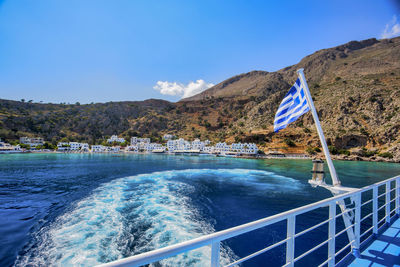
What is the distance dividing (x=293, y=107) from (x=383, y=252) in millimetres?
3008

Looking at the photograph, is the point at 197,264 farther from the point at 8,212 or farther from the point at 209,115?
the point at 209,115

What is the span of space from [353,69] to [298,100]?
101 m

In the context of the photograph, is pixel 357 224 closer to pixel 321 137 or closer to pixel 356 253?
pixel 356 253

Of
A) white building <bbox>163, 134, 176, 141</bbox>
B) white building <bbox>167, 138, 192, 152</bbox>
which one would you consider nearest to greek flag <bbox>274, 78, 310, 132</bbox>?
white building <bbox>167, 138, 192, 152</bbox>

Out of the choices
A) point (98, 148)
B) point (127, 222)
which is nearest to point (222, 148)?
point (98, 148)

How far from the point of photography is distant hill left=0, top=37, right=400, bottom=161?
177ft

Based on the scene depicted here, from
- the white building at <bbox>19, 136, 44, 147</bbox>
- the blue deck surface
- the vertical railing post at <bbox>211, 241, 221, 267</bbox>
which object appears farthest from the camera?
the white building at <bbox>19, 136, 44, 147</bbox>

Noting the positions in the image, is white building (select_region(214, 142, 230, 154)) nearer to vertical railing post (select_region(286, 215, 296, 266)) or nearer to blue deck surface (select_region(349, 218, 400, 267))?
blue deck surface (select_region(349, 218, 400, 267))

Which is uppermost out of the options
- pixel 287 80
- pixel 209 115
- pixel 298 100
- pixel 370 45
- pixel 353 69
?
pixel 370 45

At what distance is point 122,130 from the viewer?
10769 centimetres

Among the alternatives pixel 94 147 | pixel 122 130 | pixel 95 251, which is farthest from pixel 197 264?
pixel 122 130

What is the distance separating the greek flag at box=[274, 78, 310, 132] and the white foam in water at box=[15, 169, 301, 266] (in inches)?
157

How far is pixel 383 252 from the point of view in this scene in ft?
10.0

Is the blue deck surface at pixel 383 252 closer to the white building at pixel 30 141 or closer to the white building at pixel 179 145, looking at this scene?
the white building at pixel 179 145
